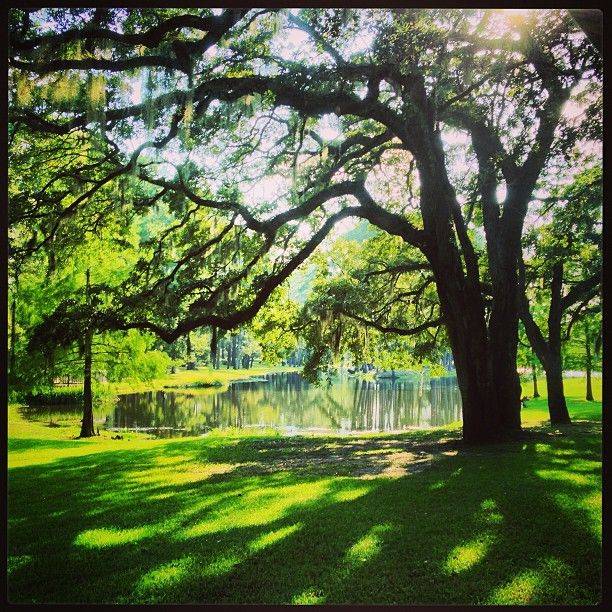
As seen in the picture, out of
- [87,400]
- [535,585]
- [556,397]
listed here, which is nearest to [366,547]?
[535,585]

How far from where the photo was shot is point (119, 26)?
18.6ft

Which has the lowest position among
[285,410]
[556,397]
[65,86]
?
[285,410]

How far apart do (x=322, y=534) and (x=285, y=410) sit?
20029 millimetres

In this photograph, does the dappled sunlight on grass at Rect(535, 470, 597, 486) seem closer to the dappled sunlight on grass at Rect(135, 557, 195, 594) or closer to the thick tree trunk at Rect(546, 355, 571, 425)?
the dappled sunlight on grass at Rect(135, 557, 195, 594)

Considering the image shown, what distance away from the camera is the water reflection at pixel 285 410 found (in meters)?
19.0

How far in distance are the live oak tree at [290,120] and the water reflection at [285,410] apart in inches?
273

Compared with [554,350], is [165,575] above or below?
below

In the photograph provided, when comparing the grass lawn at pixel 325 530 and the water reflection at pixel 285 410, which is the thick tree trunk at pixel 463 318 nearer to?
the grass lawn at pixel 325 530

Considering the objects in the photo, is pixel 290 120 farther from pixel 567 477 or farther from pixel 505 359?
pixel 567 477

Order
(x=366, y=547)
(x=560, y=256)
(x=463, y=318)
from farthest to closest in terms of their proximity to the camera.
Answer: (x=560, y=256) → (x=463, y=318) → (x=366, y=547)

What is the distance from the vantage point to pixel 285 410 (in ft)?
79.5

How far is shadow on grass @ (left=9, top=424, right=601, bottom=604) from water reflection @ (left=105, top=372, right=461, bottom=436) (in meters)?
8.72

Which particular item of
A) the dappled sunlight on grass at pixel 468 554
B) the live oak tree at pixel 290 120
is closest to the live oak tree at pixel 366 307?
the live oak tree at pixel 290 120

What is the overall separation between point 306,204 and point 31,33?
12.3ft
